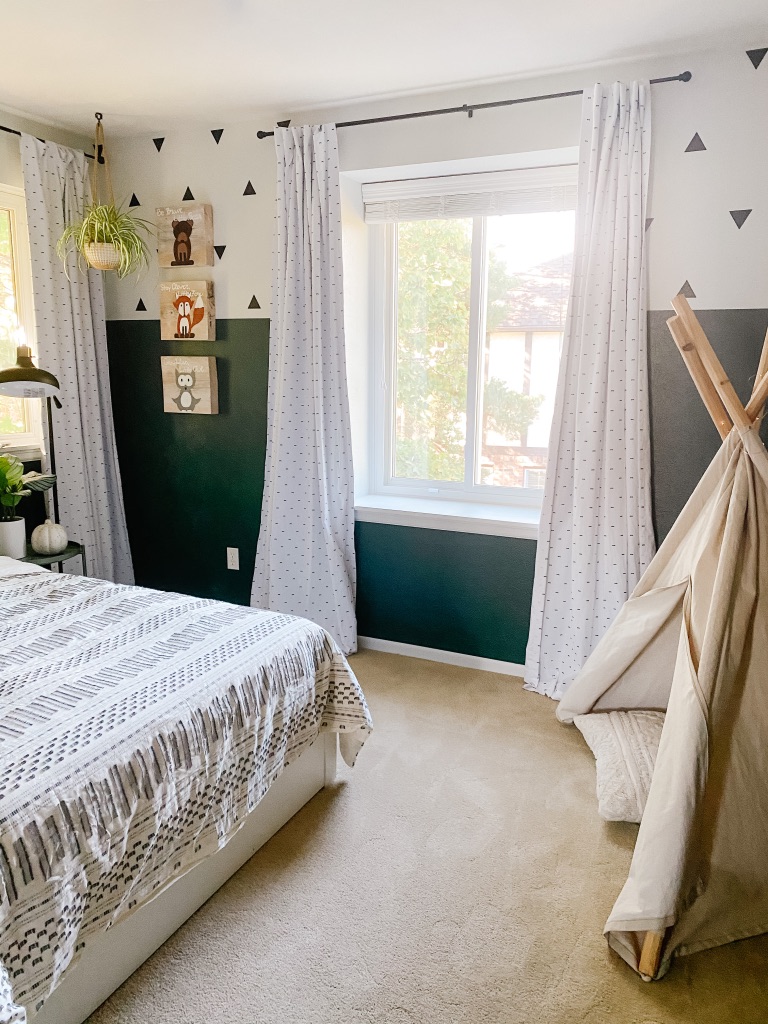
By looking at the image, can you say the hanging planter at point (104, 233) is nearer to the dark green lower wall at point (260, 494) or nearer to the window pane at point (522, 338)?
the dark green lower wall at point (260, 494)

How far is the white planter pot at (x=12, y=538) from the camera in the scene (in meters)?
3.01

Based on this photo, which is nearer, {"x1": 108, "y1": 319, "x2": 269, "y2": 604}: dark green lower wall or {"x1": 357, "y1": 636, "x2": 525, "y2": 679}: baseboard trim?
{"x1": 357, "y1": 636, "x2": 525, "y2": 679}: baseboard trim

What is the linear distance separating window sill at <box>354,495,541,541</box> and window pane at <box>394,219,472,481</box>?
21 centimetres

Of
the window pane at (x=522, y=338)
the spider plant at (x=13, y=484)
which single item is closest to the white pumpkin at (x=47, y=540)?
the spider plant at (x=13, y=484)

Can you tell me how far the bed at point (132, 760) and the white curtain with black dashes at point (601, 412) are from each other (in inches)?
42.9

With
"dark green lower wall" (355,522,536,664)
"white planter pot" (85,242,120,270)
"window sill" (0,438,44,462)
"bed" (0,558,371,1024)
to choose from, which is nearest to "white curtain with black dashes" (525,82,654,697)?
"dark green lower wall" (355,522,536,664)

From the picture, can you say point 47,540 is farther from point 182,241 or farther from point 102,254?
point 182,241

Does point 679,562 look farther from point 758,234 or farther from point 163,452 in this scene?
point 163,452

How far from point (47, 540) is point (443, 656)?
185 cm

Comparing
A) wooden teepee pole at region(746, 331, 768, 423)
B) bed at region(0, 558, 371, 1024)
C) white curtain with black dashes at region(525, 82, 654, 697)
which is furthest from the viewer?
white curtain with black dashes at region(525, 82, 654, 697)

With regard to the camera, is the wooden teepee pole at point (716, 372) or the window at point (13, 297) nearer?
the wooden teepee pole at point (716, 372)

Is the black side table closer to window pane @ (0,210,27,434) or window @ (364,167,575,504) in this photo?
window pane @ (0,210,27,434)

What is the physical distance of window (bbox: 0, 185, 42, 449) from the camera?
131 inches

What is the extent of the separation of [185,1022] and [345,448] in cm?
229
